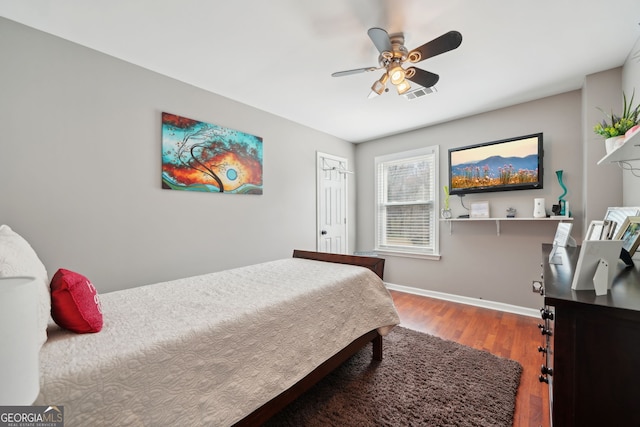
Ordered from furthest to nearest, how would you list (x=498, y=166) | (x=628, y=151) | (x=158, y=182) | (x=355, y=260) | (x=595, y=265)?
(x=498, y=166) < (x=158, y=182) < (x=355, y=260) < (x=628, y=151) < (x=595, y=265)

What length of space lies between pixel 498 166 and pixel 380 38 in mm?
2458

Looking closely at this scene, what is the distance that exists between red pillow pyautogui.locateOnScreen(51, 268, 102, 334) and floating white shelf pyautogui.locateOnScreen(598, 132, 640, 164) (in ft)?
8.64

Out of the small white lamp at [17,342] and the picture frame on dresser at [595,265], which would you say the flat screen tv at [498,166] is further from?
the small white lamp at [17,342]

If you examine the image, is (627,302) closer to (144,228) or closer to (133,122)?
(144,228)

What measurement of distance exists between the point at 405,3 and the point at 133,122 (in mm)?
2367

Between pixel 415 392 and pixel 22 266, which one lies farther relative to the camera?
pixel 415 392

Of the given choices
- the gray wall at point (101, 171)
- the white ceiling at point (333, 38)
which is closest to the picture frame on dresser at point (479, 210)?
the white ceiling at point (333, 38)

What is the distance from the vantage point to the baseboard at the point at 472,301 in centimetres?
308

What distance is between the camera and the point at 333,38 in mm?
1967

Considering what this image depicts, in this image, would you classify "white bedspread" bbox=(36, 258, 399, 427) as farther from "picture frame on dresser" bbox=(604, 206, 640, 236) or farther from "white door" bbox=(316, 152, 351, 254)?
"white door" bbox=(316, 152, 351, 254)

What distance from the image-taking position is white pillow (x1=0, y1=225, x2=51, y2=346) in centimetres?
89

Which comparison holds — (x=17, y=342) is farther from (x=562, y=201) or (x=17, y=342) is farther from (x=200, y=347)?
(x=562, y=201)

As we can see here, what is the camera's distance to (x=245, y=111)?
309cm

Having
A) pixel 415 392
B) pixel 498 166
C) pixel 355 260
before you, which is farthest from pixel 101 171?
pixel 498 166
